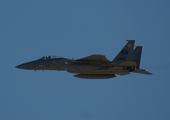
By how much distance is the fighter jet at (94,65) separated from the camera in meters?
35.5

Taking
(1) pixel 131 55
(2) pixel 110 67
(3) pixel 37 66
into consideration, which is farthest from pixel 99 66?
(3) pixel 37 66

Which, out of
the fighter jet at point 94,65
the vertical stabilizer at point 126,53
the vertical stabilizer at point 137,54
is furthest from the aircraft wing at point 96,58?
the vertical stabilizer at point 137,54

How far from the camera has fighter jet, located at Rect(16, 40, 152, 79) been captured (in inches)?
1398

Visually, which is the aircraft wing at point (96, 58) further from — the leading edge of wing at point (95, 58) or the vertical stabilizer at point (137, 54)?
the vertical stabilizer at point (137, 54)

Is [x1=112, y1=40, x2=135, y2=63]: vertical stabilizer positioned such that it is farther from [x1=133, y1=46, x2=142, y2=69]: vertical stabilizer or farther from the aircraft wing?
[x1=133, y1=46, x2=142, y2=69]: vertical stabilizer

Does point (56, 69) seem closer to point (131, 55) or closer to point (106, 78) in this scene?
point (106, 78)

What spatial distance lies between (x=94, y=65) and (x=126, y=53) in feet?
11.0

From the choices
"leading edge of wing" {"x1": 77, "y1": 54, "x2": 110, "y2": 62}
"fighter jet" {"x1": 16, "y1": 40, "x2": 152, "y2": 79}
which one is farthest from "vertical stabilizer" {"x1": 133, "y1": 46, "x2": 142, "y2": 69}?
"leading edge of wing" {"x1": 77, "y1": 54, "x2": 110, "y2": 62}

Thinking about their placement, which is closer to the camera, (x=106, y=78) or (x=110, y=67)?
(x=110, y=67)

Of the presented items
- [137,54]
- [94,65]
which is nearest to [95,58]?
[94,65]

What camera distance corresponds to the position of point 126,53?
120ft

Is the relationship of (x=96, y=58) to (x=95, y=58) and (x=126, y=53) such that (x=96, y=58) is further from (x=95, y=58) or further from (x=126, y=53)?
(x=126, y=53)

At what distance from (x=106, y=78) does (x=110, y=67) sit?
2.74 m

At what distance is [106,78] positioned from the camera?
38.3m
